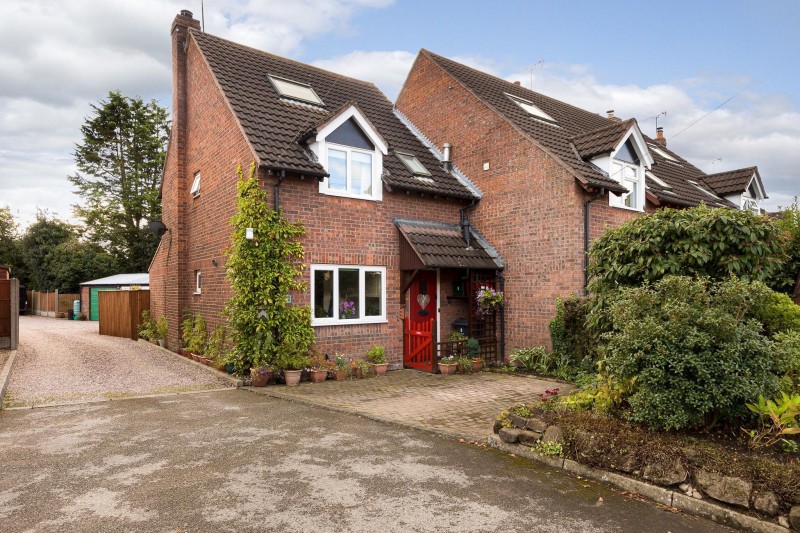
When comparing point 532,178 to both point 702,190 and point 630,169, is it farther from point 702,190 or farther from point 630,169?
point 702,190

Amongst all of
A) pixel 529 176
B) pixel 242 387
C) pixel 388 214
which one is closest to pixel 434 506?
pixel 242 387

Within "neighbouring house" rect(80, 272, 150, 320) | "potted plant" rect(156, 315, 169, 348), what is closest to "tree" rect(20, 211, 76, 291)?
"neighbouring house" rect(80, 272, 150, 320)

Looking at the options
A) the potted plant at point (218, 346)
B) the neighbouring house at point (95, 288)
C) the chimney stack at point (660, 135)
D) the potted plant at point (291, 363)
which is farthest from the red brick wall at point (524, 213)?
the neighbouring house at point (95, 288)

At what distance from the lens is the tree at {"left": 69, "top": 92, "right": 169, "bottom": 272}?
37812 mm

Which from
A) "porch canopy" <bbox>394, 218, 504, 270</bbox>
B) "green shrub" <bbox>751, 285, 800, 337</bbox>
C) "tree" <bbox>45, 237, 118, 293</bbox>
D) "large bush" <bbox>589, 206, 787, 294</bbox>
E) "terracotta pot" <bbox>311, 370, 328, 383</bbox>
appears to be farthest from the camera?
"tree" <bbox>45, 237, 118, 293</bbox>

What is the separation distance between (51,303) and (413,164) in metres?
33.4

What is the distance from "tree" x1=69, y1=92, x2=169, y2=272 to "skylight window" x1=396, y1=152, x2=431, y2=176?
2896cm

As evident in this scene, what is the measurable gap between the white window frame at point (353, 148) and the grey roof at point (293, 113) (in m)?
0.18

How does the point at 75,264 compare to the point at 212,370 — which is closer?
the point at 212,370

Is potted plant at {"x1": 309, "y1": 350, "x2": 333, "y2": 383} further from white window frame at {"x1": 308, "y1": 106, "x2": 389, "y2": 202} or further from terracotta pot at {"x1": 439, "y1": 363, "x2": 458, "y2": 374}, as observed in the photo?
white window frame at {"x1": 308, "y1": 106, "x2": 389, "y2": 202}

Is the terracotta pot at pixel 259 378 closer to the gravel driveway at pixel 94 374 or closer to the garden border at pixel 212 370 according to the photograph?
the garden border at pixel 212 370

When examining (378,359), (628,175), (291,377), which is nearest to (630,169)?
(628,175)

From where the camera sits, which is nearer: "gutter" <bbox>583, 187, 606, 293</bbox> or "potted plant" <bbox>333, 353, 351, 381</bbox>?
"potted plant" <bbox>333, 353, 351, 381</bbox>

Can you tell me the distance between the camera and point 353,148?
495 inches
